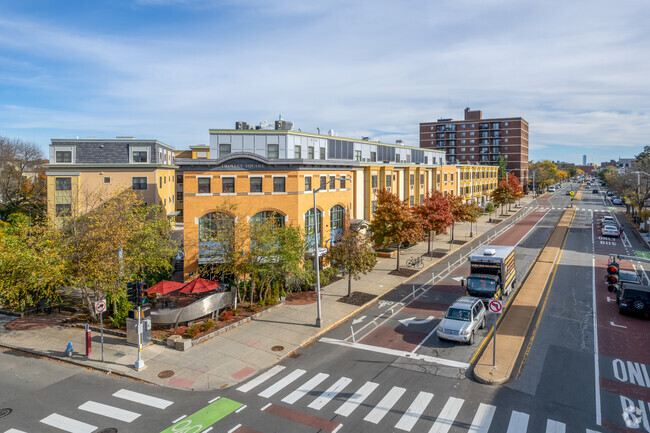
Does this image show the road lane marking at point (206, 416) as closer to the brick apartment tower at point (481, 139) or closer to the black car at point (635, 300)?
the black car at point (635, 300)

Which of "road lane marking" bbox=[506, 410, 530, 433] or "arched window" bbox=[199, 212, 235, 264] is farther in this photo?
"arched window" bbox=[199, 212, 235, 264]

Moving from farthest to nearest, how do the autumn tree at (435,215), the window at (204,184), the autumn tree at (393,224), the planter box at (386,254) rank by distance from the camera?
the planter box at (386,254)
the autumn tree at (435,215)
the autumn tree at (393,224)
the window at (204,184)

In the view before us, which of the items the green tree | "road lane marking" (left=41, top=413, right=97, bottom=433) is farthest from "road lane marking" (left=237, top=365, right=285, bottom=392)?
the green tree

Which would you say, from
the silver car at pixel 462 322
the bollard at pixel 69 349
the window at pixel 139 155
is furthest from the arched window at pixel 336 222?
the window at pixel 139 155

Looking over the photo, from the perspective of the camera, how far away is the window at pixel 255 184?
3381 centimetres

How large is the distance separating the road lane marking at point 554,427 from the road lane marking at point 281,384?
383 inches

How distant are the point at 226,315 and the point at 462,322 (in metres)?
14.0

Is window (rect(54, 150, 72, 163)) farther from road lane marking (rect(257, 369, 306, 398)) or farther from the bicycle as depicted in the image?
road lane marking (rect(257, 369, 306, 398))

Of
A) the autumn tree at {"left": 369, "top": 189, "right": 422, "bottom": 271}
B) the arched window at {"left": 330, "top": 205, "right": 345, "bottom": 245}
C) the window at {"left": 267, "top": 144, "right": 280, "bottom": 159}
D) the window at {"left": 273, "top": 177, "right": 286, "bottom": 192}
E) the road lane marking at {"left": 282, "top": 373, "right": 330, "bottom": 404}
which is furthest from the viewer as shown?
the window at {"left": 267, "top": 144, "right": 280, "bottom": 159}

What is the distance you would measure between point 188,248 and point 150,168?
898 inches

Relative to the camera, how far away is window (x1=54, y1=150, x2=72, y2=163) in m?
48.6

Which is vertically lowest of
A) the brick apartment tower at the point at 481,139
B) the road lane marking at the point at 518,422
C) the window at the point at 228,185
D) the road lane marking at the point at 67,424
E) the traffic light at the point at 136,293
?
the road lane marking at the point at 67,424

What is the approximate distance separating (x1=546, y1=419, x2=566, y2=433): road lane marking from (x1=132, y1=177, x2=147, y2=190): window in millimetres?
48918

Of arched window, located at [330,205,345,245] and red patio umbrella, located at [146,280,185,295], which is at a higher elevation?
arched window, located at [330,205,345,245]
